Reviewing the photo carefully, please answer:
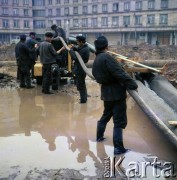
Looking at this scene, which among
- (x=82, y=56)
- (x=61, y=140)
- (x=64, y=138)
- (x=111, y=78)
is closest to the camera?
(x=111, y=78)

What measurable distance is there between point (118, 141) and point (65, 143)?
116 centimetres

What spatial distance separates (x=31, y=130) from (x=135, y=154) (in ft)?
8.43

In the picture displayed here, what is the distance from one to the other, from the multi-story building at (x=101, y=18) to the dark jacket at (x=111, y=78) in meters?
62.5

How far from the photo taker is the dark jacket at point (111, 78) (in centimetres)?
526

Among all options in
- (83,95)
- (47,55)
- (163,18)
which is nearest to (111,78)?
(83,95)

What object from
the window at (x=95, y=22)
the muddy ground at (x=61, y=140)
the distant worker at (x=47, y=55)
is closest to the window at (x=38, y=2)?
the window at (x=95, y=22)

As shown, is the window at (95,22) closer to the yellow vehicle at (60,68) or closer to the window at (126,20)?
the window at (126,20)

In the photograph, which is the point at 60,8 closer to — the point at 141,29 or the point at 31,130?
the point at 141,29

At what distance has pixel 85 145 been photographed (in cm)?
602

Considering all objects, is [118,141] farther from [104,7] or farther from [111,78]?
[104,7]

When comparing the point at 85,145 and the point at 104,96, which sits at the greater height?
the point at 104,96

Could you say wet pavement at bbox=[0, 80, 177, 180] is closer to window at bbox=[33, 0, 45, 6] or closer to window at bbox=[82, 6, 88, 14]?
window at bbox=[82, 6, 88, 14]

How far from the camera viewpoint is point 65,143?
242 inches

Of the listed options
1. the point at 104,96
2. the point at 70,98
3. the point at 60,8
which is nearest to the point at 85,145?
the point at 104,96
